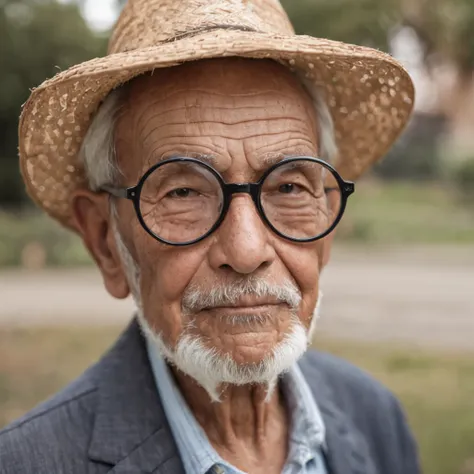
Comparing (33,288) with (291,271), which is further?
(33,288)

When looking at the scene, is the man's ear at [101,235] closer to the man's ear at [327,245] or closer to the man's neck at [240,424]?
the man's neck at [240,424]

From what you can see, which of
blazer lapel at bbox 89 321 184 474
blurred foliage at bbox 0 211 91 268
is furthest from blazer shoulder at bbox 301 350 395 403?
blurred foliage at bbox 0 211 91 268

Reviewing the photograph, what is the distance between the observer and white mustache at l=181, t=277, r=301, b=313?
1.74 metres

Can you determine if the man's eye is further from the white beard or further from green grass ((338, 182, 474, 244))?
green grass ((338, 182, 474, 244))

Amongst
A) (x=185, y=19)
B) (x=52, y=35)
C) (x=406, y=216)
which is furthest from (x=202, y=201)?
(x=406, y=216)

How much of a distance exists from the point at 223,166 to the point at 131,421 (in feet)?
2.45

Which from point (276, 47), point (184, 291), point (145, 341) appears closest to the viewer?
point (276, 47)

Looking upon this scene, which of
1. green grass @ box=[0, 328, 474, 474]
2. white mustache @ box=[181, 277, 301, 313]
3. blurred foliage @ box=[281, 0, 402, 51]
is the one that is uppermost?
blurred foliage @ box=[281, 0, 402, 51]

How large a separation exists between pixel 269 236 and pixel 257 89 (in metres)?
0.40

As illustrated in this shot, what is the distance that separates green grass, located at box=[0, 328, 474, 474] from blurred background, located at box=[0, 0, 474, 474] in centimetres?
2

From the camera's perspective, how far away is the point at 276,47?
1675 mm

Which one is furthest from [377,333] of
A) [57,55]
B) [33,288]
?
[57,55]

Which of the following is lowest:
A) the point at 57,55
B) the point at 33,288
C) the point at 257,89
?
the point at 33,288

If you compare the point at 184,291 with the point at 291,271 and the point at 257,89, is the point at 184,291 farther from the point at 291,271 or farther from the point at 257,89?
the point at 257,89
